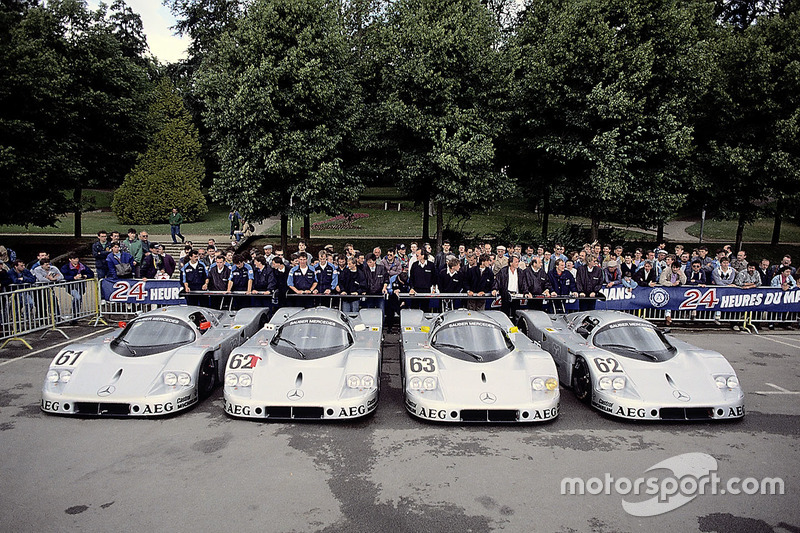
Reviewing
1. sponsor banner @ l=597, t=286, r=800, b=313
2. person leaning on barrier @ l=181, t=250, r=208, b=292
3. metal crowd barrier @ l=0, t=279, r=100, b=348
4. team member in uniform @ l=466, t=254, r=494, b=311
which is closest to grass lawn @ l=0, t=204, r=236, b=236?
metal crowd barrier @ l=0, t=279, r=100, b=348

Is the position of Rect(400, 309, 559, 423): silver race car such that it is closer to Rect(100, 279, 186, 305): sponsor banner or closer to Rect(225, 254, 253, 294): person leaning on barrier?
Rect(225, 254, 253, 294): person leaning on barrier

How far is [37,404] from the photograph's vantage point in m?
8.77

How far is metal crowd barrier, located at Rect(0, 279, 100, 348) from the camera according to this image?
1296 centimetres

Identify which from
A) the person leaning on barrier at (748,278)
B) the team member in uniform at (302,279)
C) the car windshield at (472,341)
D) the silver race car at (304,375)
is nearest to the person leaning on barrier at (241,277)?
the team member in uniform at (302,279)

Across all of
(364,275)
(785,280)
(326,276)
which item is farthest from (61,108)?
(785,280)

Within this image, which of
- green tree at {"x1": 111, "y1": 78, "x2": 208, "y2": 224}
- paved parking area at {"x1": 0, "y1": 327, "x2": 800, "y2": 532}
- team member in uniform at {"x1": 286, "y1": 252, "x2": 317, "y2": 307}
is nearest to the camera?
paved parking area at {"x1": 0, "y1": 327, "x2": 800, "y2": 532}

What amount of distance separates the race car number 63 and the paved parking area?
80 centimetres

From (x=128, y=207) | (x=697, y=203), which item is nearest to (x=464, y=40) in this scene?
(x=697, y=203)

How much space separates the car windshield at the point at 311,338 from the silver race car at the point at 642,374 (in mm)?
4005

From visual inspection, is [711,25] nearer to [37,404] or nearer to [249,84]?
[249,84]

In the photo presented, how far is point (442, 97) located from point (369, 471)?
18.2m

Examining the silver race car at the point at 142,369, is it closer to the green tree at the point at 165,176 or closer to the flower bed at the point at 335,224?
the flower bed at the point at 335,224

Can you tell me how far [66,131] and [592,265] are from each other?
2382 centimetres

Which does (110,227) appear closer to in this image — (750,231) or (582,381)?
(582,381)
